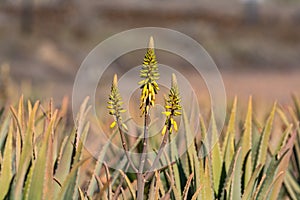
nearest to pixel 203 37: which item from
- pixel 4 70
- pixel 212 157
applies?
pixel 4 70

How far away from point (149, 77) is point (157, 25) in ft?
88.3

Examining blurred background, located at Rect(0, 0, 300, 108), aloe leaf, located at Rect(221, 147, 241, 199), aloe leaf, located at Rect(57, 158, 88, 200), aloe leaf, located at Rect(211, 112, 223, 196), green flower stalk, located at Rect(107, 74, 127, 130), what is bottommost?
aloe leaf, located at Rect(57, 158, 88, 200)

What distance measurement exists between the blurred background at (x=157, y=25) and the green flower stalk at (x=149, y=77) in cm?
1525

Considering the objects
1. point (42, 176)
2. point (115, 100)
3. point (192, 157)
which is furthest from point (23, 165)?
point (192, 157)

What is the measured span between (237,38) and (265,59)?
2685mm

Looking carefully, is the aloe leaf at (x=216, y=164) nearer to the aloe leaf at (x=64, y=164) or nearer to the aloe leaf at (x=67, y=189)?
the aloe leaf at (x=64, y=164)

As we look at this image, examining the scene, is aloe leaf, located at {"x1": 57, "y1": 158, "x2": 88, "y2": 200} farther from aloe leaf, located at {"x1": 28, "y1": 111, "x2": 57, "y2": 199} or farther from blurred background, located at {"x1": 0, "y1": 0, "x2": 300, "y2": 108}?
blurred background, located at {"x1": 0, "y1": 0, "x2": 300, "y2": 108}

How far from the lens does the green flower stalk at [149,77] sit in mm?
1479

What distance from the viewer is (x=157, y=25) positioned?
28266mm

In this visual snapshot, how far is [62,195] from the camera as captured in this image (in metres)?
1.57

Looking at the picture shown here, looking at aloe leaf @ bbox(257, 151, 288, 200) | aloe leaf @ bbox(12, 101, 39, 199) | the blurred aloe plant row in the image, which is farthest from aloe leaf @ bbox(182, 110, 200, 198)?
aloe leaf @ bbox(12, 101, 39, 199)

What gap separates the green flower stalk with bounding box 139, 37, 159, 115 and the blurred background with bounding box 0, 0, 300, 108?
1525 cm

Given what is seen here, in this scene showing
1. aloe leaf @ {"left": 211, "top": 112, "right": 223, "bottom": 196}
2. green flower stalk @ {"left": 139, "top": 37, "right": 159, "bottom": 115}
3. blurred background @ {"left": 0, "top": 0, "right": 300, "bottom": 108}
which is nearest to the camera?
green flower stalk @ {"left": 139, "top": 37, "right": 159, "bottom": 115}

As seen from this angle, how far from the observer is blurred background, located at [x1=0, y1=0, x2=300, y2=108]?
2000cm
